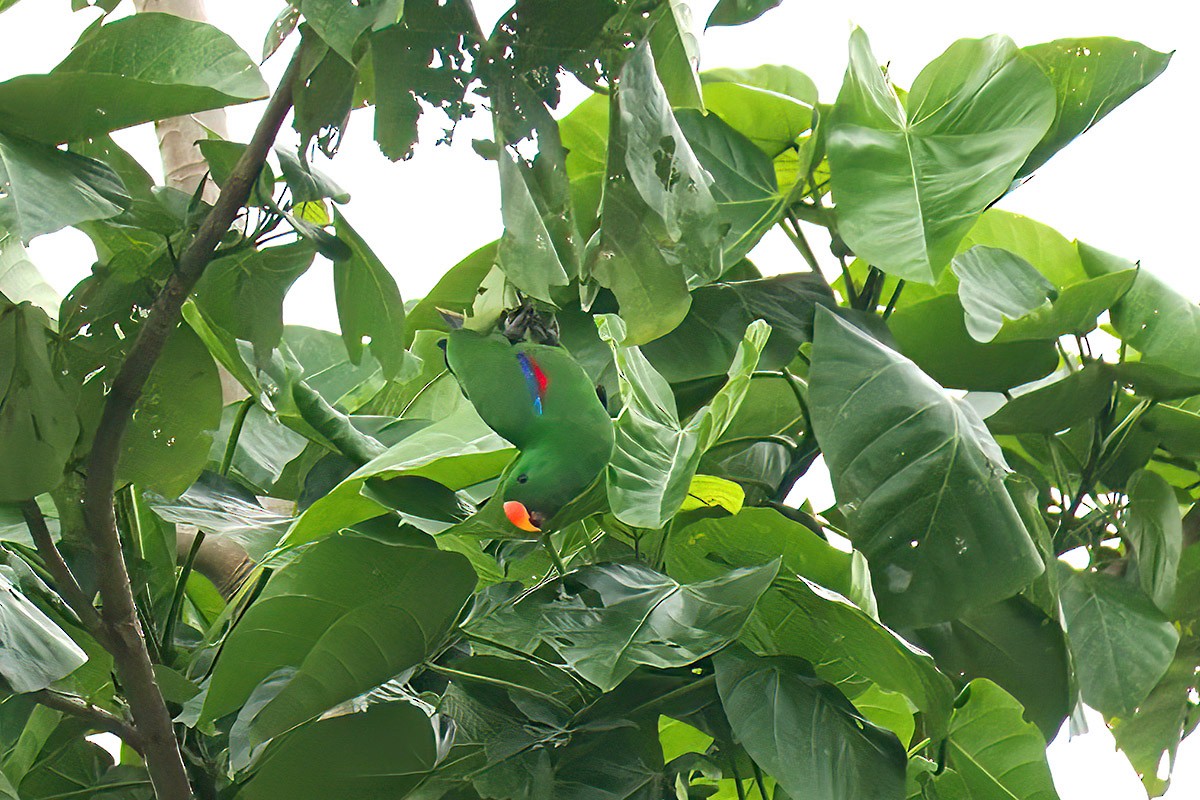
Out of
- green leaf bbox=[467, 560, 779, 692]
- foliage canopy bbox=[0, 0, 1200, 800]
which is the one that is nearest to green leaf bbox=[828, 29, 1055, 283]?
foliage canopy bbox=[0, 0, 1200, 800]

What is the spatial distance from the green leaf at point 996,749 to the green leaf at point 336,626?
1.16 ft

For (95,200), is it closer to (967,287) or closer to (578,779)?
(578,779)

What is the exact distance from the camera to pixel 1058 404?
0.87 m

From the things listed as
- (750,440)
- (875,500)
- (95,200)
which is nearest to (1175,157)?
(750,440)

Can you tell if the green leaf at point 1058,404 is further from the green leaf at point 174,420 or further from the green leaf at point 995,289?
the green leaf at point 174,420

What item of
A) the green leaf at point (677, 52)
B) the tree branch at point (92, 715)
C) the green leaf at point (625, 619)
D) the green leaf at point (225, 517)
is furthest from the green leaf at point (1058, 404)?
the tree branch at point (92, 715)

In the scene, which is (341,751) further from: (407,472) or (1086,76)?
(1086,76)

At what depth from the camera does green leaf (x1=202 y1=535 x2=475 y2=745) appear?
58 centimetres

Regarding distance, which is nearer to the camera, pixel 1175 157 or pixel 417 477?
pixel 417 477

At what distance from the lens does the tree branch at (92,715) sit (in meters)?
0.57

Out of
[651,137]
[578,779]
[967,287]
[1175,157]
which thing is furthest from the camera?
[1175,157]

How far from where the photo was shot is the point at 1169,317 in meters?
0.88

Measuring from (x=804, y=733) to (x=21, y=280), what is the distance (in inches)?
27.9

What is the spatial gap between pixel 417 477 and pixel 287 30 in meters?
0.24
